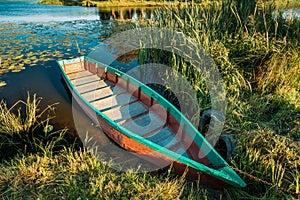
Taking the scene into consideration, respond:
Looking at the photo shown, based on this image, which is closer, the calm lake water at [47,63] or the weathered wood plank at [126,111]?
the weathered wood plank at [126,111]

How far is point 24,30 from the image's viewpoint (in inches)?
434

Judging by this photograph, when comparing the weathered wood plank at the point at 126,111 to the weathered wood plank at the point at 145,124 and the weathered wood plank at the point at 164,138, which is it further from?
the weathered wood plank at the point at 164,138

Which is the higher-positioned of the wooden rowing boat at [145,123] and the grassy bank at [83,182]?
the wooden rowing boat at [145,123]

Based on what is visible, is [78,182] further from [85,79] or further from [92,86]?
[85,79]

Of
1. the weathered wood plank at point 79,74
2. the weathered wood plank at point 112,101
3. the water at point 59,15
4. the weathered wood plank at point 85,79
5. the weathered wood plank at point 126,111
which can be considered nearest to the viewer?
the weathered wood plank at point 126,111

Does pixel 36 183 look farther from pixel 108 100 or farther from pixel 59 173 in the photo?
pixel 108 100

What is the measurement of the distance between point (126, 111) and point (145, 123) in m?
0.55

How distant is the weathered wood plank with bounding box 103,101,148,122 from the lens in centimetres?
388

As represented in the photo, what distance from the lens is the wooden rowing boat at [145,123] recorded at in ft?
8.19

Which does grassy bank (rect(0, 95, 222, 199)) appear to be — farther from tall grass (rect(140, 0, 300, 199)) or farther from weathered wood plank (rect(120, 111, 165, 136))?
tall grass (rect(140, 0, 300, 199))

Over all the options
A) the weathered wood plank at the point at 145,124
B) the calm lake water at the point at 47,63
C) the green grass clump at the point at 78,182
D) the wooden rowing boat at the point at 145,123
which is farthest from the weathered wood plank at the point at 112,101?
the green grass clump at the point at 78,182

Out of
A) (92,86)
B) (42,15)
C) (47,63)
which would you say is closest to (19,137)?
(92,86)

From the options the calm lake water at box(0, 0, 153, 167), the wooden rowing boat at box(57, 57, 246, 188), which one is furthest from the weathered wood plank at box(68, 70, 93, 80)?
the calm lake water at box(0, 0, 153, 167)

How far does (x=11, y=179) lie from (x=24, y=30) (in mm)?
11017
